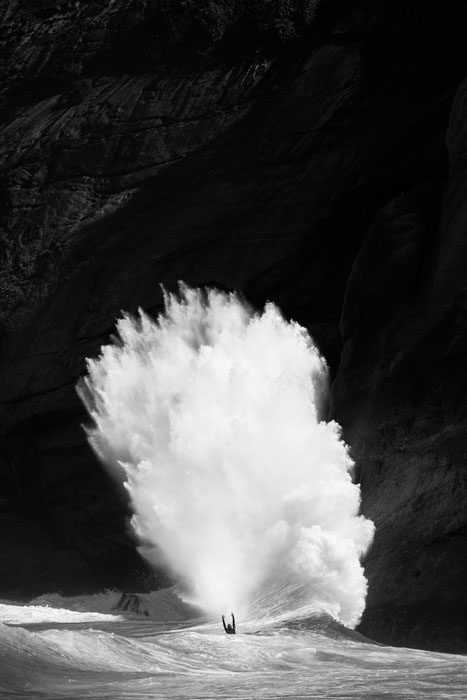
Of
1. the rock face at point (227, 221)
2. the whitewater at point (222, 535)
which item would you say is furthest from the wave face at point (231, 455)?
the rock face at point (227, 221)

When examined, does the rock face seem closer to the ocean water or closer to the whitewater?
the whitewater

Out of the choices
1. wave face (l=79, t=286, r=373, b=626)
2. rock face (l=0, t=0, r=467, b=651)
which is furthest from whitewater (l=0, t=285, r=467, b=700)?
rock face (l=0, t=0, r=467, b=651)

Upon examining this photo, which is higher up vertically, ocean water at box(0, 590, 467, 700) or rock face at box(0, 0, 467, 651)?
rock face at box(0, 0, 467, 651)

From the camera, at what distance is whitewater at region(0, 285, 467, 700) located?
21.1 meters

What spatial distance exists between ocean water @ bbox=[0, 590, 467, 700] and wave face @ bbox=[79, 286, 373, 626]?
2.17 meters

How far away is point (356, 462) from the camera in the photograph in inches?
1249

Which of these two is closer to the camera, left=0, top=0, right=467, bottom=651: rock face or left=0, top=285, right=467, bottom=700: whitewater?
left=0, top=285, right=467, bottom=700: whitewater

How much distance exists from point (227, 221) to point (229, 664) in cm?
2298

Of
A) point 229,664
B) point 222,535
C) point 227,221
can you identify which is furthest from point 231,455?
point 229,664

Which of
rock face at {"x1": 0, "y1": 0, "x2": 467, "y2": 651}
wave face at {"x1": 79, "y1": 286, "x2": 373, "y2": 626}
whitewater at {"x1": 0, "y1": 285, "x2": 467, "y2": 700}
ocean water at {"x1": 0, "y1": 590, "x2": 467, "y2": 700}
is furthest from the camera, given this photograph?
rock face at {"x1": 0, "y1": 0, "x2": 467, "y2": 651}

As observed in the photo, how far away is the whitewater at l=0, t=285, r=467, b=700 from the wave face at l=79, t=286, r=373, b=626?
0.17 ft

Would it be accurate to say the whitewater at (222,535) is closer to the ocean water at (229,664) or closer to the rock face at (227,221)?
the ocean water at (229,664)

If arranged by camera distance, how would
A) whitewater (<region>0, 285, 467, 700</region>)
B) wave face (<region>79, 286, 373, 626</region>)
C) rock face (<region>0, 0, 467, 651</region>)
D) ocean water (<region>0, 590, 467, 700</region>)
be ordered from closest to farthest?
ocean water (<region>0, 590, 467, 700</region>) → whitewater (<region>0, 285, 467, 700</region>) → wave face (<region>79, 286, 373, 626</region>) → rock face (<region>0, 0, 467, 651</region>)

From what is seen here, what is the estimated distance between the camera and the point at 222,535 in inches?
1357
